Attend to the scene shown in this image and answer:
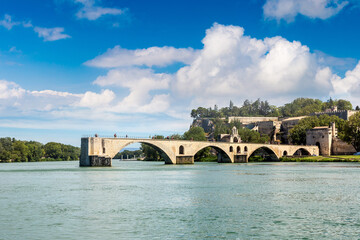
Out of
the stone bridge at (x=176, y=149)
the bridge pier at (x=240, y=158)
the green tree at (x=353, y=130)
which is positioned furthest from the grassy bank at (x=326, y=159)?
the bridge pier at (x=240, y=158)

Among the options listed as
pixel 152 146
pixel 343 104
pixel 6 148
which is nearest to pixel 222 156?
pixel 152 146

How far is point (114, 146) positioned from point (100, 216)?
157 feet

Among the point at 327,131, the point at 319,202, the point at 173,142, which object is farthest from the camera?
the point at 327,131

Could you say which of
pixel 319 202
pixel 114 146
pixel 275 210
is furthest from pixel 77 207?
pixel 114 146

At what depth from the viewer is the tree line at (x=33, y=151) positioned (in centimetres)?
12275

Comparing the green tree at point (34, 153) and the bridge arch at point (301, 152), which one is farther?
the green tree at point (34, 153)

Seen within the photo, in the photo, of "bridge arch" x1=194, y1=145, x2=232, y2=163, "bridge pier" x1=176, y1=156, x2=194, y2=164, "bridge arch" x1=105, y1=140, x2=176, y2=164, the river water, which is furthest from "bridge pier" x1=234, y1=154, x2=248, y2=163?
the river water

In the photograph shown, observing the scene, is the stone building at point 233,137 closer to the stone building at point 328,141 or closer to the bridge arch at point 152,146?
the stone building at point 328,141

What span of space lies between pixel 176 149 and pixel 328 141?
2169 inches

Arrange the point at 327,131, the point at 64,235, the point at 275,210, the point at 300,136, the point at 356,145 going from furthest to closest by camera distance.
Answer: the point at 300,136 < the point at 327,131 < the point at 356,145 < the point at 275,210 < the point at 64,235

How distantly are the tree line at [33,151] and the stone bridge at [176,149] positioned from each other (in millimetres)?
63719

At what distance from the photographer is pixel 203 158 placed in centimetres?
12081

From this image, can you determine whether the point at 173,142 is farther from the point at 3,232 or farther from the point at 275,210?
the point at 3,232

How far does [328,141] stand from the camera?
11444 centimetres
